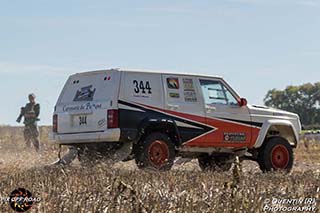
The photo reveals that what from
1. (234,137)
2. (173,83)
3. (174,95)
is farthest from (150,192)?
(234,137)

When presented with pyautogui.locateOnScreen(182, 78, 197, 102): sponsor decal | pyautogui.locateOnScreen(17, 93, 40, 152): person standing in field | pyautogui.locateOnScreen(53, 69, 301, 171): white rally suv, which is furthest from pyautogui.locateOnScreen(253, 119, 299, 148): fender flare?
pyautogui.locateOnScreen(17, 93, 40, 152): person standing in field

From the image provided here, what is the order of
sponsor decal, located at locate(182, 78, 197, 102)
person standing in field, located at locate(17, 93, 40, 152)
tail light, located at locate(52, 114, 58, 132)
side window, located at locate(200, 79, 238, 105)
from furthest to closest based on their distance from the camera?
1. person standing in field, located at locate(17, 93, 40, 152)
2. side window, located at locate(200, 79, 238, 105)
3. tail light, located at locate(52, 114, 58, 132)
4. sponsor decal, located at locate(182, 78, 197, 102)

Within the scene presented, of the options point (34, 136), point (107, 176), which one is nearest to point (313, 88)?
point (34, 136)

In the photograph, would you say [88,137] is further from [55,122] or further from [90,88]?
[55,122]

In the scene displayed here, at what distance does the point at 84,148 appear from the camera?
15.5 metres

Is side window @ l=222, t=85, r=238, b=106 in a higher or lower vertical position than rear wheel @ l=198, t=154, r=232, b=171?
higher

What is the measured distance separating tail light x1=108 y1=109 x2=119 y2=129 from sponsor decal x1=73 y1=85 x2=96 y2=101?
0.80 m

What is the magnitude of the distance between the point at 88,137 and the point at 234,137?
2873 millimetres

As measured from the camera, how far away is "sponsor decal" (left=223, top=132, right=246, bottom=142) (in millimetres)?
16188

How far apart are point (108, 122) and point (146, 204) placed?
789 centimetres

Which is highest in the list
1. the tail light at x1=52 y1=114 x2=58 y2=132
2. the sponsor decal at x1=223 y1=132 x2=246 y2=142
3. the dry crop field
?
the tail light at x1=52 y1=114 x2=58 y2=132

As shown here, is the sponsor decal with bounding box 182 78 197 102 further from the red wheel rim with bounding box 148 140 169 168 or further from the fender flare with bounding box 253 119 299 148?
Answer: the fender flare with bounding box 253 119 299 148

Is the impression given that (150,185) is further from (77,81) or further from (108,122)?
(77,81)

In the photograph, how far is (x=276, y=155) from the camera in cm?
1694
